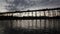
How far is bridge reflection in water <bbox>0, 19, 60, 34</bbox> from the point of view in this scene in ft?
4.52

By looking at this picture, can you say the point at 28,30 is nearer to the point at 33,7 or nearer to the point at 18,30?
the point at 18,30

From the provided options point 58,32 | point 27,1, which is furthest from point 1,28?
point 58,32

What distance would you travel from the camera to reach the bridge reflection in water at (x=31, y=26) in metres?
1.38

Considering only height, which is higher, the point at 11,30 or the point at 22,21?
the point at 22,21

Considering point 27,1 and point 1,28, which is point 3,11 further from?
point 27,1

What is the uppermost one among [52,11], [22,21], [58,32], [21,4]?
[21,4]

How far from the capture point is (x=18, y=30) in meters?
1.46

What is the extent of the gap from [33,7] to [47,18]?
0.24 m

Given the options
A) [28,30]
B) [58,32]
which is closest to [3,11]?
[28,30]

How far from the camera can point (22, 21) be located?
1.46 m

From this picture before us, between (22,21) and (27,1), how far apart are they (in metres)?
0.29

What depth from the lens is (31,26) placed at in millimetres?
1438

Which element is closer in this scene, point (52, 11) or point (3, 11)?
point (52, 11)

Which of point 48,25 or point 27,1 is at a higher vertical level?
point 27,1
